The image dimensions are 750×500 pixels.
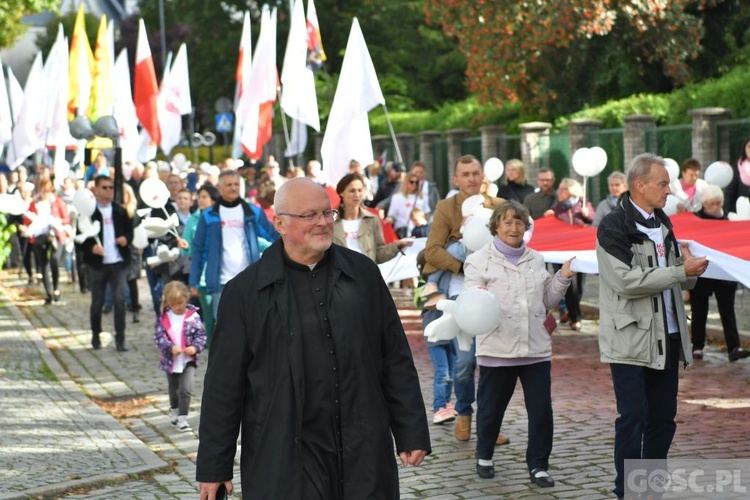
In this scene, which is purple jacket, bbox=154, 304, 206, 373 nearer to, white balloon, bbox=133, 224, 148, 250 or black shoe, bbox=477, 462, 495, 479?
black shoe, bbox=477, 462, 495, 479

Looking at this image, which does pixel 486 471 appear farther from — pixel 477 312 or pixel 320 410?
pixel 320 410

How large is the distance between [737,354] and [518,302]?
5.21 metres

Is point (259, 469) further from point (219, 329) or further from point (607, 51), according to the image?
point (607, 51)

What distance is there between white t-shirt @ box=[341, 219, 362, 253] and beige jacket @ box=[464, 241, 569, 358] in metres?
2.75

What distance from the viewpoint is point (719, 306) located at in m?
12.8

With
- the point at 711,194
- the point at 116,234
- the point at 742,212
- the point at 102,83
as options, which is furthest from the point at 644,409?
the point at 102,83

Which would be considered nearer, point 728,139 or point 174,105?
point 728,139

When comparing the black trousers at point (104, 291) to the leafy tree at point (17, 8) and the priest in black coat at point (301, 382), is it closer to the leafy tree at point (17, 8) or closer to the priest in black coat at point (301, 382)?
the priest in black coat at point (301, 382)

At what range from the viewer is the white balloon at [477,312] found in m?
7.45

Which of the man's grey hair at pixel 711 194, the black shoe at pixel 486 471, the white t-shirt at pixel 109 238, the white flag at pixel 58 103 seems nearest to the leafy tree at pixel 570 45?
the white flag at pixel 58 103

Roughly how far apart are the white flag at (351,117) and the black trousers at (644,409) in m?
8.99

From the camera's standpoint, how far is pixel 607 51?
30.6m

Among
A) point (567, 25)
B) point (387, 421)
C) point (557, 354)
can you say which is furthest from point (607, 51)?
point (387, 421)

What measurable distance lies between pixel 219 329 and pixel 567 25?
23.3 m
